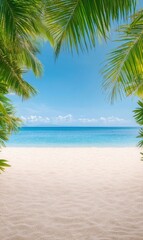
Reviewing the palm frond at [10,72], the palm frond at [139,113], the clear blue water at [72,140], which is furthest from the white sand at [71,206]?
the clear blue water at [72,140]

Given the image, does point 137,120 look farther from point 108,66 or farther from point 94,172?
point 108,66

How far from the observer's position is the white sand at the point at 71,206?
288 cm

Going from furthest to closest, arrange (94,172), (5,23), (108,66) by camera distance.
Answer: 1. (94,172)
2. (108,66)
3. (5,23)

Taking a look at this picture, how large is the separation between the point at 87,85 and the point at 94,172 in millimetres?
69904

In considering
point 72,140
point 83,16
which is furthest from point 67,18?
point 72,140

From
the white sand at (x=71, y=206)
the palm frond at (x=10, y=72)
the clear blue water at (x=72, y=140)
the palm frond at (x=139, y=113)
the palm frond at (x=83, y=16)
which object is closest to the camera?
the palm frond at (x=83, y=16)

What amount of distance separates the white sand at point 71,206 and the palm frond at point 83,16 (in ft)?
6.32

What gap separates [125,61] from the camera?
10.5 ft

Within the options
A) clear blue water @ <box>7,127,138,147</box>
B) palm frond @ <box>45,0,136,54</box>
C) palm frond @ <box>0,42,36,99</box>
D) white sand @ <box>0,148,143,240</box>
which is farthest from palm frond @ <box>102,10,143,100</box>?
clear blue water @ <box>7,127,138,147</box>

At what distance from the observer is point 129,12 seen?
2359mm

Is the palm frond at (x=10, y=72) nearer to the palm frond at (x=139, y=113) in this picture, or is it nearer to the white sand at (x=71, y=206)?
the white sand at (x=71, y=206)

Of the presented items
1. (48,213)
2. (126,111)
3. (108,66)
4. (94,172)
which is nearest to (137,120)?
(94,172)

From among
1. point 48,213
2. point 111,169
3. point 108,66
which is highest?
point 108,66

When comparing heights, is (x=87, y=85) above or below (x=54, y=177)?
below
